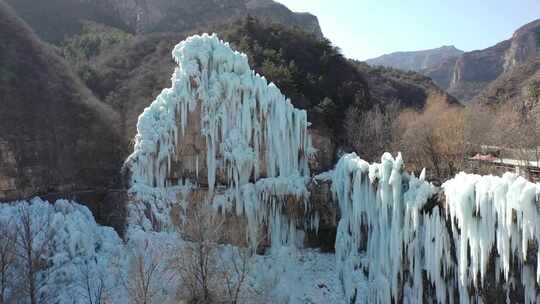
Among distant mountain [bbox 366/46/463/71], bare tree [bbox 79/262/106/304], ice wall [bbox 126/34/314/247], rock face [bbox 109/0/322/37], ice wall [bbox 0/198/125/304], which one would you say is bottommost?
bare tree [bbox 79/262/106/304]

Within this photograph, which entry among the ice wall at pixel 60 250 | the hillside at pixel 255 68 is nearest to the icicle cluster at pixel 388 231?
the ice wall at pixel 60 250

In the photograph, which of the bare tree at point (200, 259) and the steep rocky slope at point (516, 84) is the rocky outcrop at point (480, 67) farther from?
the bare tree at point (200, 259)

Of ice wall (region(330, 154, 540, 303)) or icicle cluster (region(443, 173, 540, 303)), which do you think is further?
ice wall (region(330, 154, 540, 303))

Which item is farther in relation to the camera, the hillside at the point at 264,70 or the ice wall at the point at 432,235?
the hillside at the point at 264,70

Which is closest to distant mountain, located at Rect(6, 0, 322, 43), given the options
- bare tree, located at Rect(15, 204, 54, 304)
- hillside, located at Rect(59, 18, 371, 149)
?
hillside, located at Rect(59, 18, 371, 149)

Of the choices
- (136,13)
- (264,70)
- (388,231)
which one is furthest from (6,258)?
(136,13)

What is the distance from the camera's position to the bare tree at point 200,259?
1725 cm

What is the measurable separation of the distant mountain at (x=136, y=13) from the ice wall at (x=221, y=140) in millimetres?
38904

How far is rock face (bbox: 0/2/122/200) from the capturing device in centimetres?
2769

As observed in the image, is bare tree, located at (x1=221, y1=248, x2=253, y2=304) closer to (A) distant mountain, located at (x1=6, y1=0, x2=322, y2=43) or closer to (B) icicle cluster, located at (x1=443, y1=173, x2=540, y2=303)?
(B) icicle cluster, located at (x1=443, y1=173, x2=540, y2=303)

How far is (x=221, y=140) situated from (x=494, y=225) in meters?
11.3

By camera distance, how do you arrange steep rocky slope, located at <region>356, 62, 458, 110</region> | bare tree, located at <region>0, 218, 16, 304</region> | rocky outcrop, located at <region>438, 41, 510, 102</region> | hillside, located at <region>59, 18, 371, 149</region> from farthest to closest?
rocky outcrop, located at <region>438, 41, 510, 102</region>
steep rocky slope, located at <region>356, 62, 458, 110</region>
hillside, located at <region>59, 18, 371, 149</region>
bare tree, located at <region>0, 218, 16, 304</region>

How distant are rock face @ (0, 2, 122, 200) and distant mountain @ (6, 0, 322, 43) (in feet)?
55.7

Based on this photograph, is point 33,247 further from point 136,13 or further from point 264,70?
point 136,13
